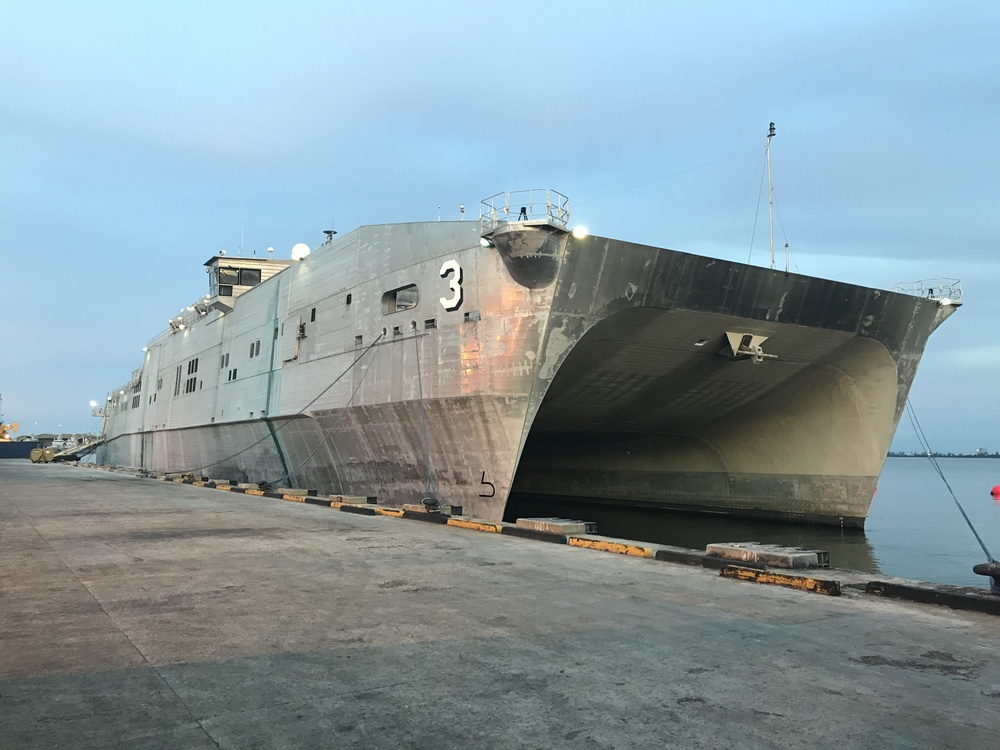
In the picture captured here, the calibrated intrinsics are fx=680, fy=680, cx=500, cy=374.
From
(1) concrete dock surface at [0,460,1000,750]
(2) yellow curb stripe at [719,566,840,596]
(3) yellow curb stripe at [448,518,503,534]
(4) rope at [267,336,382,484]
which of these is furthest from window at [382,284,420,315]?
(2) yellow curb stripe at [719,566,840,596]

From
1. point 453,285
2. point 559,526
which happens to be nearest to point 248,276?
point 453,285

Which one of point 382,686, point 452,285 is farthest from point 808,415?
point 382,686

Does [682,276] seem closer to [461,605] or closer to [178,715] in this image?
[461,605]

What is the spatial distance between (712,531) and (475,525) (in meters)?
12.9

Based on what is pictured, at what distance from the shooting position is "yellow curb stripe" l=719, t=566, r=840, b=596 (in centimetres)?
726

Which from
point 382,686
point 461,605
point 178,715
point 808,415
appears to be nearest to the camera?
point 178,715

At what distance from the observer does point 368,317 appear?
20.4m

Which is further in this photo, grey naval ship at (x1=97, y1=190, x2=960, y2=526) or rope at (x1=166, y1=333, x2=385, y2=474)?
rope at (x1=166, y1=333, x2=385, y2=474)

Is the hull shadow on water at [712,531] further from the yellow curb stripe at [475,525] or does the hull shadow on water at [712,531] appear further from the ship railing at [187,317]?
the ship railing at [187,317]

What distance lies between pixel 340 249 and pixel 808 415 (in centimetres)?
1698

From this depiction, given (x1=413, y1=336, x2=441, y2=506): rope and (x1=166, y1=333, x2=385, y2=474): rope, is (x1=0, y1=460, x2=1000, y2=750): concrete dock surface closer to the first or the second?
(x1=413, y1=336, x2=441, y2=506): rope

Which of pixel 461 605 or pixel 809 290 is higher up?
pixel 809 290

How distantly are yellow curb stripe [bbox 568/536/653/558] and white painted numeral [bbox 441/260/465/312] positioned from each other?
8.01m

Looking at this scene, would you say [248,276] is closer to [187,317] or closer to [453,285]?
[187,317]
